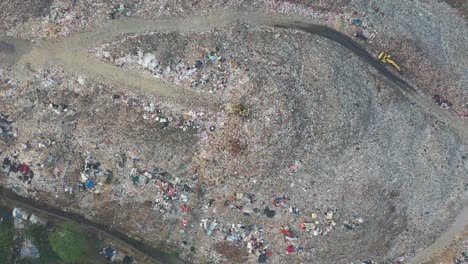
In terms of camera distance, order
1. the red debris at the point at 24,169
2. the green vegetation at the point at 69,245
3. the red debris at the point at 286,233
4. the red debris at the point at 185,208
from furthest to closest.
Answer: the red debris at the point at 286,233
the red debris at the point at 185,208
the green vegetation at the point at 69,245
the red debris at the point at 24,169

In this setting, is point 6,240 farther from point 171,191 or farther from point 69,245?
point 171,191

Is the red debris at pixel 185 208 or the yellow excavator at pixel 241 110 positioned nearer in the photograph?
the yellow excavator at pixel 241 110

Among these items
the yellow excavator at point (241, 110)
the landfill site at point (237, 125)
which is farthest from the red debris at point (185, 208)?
the yellow excavator at point (241, 110)

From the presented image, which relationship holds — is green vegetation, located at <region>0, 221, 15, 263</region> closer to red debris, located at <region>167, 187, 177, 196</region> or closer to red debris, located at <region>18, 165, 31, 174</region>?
red debris, located at <region>18, 165, 31, 174</region>

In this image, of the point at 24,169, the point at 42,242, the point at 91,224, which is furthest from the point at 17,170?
the point at 91,224

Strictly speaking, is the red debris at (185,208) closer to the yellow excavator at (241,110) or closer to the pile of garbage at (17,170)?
the yellow excavator at (241,110)

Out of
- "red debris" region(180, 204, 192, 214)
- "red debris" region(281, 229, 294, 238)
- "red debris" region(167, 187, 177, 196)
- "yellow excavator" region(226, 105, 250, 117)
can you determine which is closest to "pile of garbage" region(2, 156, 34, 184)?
"red debris" region(167, 187, 177, 196)
